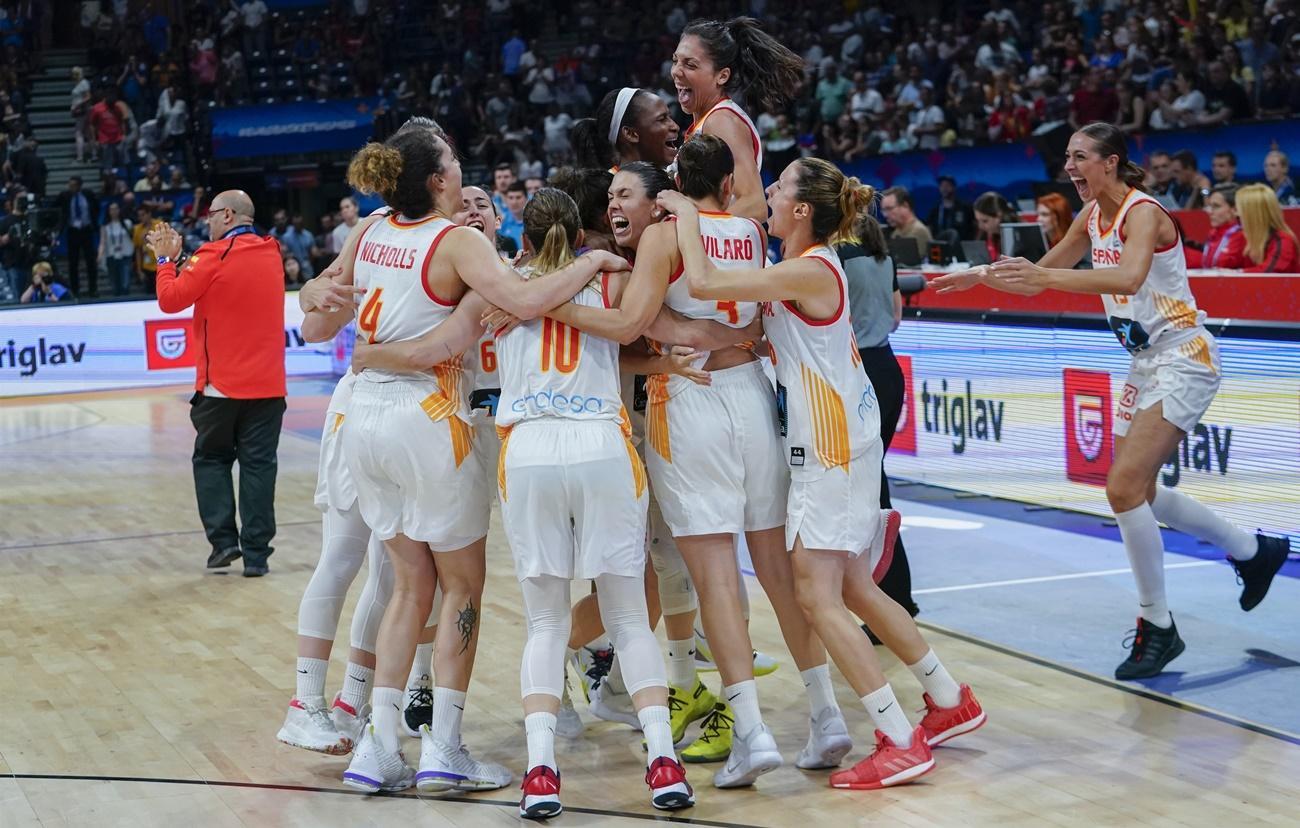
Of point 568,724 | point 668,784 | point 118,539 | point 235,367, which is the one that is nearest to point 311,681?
point 568,724

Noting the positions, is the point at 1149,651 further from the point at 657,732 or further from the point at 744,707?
the point at 657,732

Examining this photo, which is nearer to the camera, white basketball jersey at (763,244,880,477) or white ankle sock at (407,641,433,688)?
white basketball jersey at (763,244,880,477)

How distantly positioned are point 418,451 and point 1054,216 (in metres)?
5.87

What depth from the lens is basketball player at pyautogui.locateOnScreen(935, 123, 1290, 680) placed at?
5.05m

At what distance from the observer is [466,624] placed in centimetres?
416

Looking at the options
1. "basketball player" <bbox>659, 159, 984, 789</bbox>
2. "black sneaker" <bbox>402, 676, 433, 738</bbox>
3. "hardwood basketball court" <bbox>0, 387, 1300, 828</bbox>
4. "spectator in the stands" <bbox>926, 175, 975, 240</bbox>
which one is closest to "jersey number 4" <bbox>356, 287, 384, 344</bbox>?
"basketball player" <bbox>659, 159, 984, 789</bbox>

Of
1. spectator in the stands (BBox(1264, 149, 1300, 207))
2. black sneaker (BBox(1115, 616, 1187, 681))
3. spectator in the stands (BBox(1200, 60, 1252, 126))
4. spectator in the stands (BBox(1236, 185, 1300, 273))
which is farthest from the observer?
spectator in the stands (BBox(1200, 60, 1252, 126))

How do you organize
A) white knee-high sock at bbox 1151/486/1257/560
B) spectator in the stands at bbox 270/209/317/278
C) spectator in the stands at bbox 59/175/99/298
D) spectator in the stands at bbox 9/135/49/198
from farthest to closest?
1. spectator in the stands at bbox 9/135/49/198
2. spectator in the stands at bbox 270/209/317/278
3. spectator in the stands at bbox 59/175/99/298
4. white knee-high sock at bbox 1151/486/1257/560

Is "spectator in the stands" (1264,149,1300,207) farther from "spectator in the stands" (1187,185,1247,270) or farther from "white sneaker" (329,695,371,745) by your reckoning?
"white sneaker" (329,695,371,745)

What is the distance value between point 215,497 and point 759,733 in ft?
13.6

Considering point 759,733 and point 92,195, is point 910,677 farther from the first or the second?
point 92,195

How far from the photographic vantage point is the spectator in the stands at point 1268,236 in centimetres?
Answer: 879

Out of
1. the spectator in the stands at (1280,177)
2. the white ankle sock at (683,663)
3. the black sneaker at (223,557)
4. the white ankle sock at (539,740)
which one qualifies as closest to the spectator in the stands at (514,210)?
the black sneaker at (223,557)

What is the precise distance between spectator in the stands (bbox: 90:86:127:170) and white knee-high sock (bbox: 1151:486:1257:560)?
18423 mm
